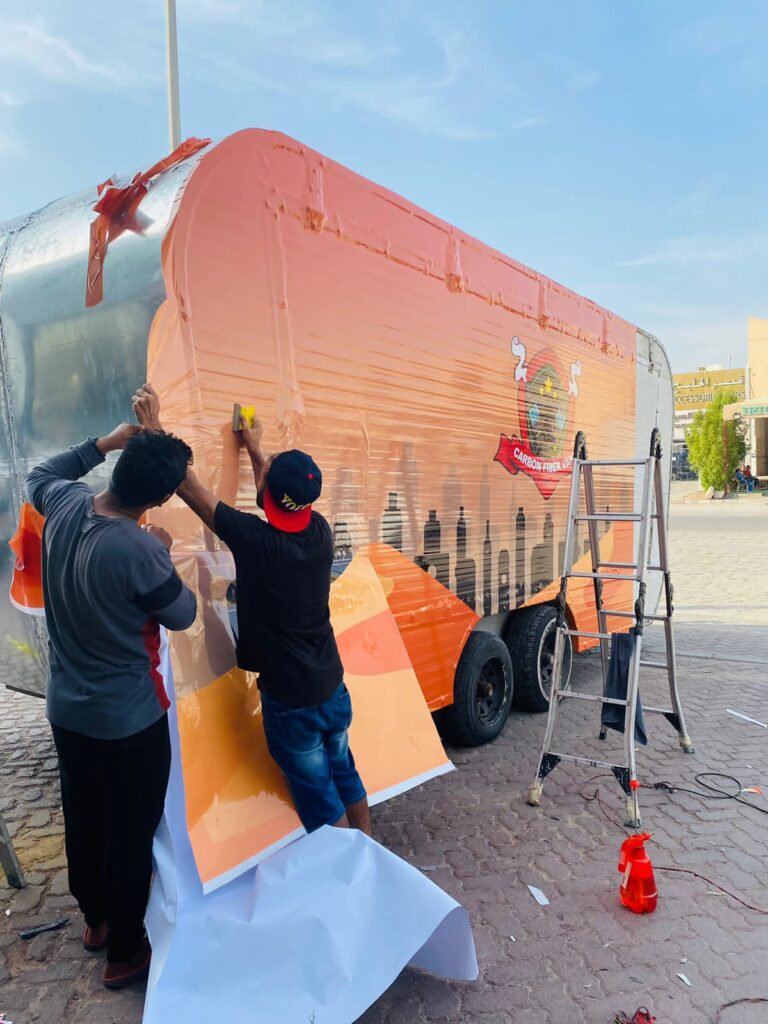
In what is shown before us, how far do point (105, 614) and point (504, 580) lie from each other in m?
2.95

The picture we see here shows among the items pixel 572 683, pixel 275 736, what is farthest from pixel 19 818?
pixel 572 683

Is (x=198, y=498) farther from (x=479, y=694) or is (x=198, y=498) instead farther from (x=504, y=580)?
(x=479, y=694)

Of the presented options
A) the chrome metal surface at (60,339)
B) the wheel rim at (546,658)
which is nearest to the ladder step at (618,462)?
the wheel rim at (546,658)

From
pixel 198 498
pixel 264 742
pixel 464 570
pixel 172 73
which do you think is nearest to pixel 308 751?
pixel 264 742

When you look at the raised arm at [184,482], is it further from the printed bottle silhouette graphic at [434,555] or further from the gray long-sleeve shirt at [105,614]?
the printed bottle silhouette graphic at [434,555]

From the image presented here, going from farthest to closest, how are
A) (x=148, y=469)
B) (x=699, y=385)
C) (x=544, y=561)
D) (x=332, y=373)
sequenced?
(x=699, y=385) → (x=544, y=561) → (x=332, y=373) → (x=148, y=469)

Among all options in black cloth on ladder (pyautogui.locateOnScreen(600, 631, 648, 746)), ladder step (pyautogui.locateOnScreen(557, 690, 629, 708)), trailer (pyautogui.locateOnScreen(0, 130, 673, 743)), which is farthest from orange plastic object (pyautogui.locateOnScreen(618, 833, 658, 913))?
trailer (pyautogui.locateOnScreen(0, 130, 673, 743))

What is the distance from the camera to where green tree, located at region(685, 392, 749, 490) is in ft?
118

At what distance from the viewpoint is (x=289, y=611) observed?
8.63ft

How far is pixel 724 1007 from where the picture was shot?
2.41 meters

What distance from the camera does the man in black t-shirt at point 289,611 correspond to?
2539mm

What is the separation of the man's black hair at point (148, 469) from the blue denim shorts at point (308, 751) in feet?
3.00

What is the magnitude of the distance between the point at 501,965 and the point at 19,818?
8.67ft

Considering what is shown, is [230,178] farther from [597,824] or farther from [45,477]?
[597,824]
